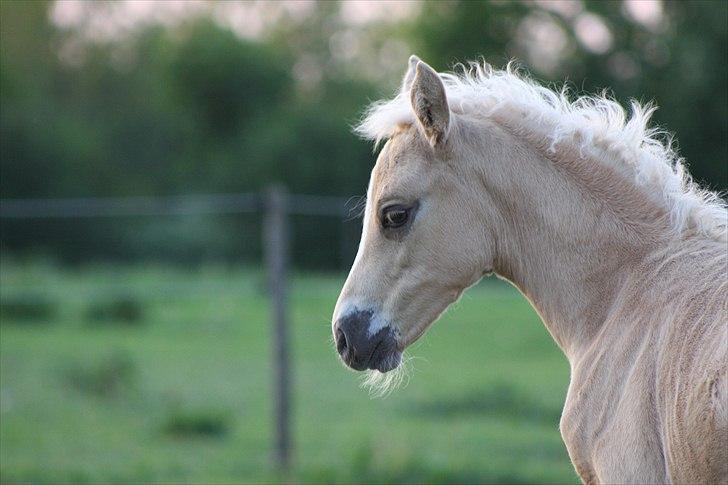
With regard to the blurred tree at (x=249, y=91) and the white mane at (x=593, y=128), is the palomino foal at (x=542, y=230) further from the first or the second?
the blurred tree at (x=249, y=91)

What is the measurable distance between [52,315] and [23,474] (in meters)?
7.74

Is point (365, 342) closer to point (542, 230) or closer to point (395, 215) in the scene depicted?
point (395, 215)

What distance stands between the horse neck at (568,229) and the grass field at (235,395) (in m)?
1.45

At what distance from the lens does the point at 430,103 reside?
328cm

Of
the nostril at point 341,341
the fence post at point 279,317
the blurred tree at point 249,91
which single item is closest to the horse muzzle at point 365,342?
the nostril at point 341,341

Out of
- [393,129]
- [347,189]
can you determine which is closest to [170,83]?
[347,189]

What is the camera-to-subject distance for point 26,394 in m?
9.48

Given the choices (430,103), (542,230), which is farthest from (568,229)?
(430,103)

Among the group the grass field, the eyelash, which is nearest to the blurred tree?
the grass field

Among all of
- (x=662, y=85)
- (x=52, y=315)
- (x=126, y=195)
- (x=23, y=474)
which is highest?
(x=126, y=195)

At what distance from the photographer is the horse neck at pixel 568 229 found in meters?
3.21

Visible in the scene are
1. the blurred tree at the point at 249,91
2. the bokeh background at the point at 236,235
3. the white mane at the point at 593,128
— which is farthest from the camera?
the blurred tree at the point at 249,91

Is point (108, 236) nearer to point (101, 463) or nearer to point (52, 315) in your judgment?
point (52, 315)

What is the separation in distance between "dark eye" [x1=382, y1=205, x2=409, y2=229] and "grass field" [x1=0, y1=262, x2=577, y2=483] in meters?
1.29
